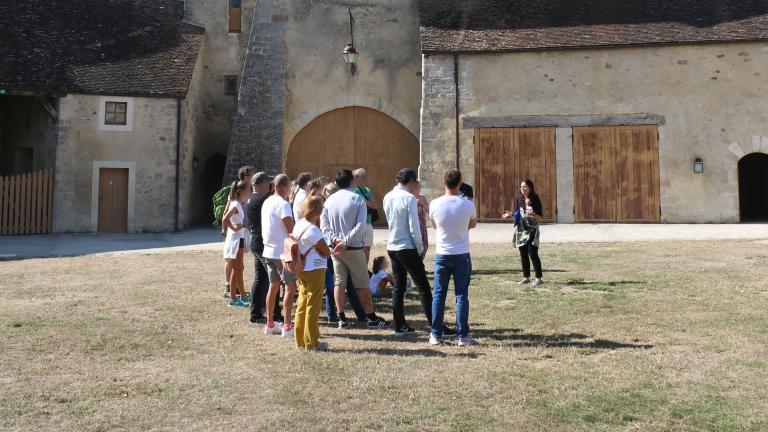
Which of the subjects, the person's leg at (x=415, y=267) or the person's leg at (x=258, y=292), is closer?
the person's leg at (x=415, y=267)

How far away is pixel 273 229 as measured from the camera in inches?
227

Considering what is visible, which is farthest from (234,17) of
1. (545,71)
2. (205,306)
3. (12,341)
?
(12,341)

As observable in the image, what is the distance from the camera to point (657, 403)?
381 centimetres

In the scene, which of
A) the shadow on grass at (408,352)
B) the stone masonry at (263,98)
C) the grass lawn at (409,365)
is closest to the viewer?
the grass lawn at (409,365)

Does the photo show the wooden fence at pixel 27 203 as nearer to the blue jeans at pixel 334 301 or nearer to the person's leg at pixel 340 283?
the blue jeans at pixel 334 301

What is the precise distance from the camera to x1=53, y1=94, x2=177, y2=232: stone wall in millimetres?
18047

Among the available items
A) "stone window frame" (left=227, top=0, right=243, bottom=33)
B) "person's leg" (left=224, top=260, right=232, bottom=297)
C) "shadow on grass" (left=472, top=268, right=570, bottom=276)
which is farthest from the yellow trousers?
"stone window frame" (left=227, top=0, right=243, bottom=33)

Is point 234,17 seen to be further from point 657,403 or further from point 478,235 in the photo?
point 657,403

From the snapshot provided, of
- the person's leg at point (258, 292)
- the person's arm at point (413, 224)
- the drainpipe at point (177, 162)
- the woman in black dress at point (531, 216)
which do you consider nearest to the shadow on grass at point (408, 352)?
the person's arm at point (413, 224)

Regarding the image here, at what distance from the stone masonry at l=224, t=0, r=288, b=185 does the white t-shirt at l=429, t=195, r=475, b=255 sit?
14748mm

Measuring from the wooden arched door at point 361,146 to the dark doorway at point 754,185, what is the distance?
1225 cm

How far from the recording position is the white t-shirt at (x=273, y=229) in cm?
572

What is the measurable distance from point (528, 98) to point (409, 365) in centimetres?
1451

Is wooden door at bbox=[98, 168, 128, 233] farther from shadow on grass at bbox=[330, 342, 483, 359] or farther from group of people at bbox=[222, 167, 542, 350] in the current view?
shadow on grass at bbox=[330, 342, 483, 359]
